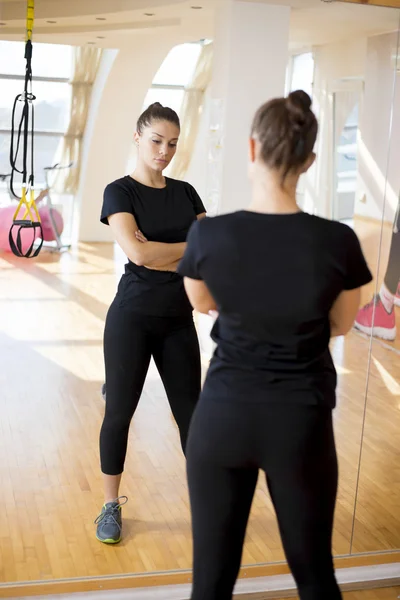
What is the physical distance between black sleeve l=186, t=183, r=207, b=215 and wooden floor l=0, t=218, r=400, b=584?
0.28 metres

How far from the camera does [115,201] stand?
2207mm

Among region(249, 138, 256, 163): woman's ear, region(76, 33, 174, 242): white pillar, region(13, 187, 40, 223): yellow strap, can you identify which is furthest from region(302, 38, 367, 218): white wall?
region(249, 138, 256, 163): woman's ear

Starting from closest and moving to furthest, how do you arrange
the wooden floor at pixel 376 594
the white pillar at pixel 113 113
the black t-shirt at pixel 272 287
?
the black t-shirt at pixel 272 287 → the white pillar at pixel 113 113 → the wooden floor at pixel 376 594

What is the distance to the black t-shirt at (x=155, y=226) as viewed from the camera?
2.23m

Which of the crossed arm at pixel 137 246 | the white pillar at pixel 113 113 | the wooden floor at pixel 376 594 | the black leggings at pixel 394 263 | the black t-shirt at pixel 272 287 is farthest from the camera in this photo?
the black leggings at pixel 394 263

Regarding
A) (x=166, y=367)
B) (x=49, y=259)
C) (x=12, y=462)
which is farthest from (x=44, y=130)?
(x=12, y=462)

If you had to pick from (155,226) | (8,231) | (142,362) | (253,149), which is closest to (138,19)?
(155,226)

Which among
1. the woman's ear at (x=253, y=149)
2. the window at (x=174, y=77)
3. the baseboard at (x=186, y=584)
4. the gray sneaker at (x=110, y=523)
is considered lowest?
the baseboard at (x=186, y=584)

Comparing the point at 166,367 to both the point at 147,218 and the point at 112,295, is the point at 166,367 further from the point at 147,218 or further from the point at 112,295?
the point at 147,218

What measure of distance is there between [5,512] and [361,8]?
1.93m

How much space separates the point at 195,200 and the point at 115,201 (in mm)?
256

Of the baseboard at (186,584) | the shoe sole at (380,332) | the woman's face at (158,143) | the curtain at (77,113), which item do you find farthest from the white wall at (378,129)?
the baseboard at (186,584)

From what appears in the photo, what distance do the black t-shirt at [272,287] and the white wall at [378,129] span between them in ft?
4.01

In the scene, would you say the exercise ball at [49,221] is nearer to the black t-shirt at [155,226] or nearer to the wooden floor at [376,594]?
the black t-shirt at [155,226]
